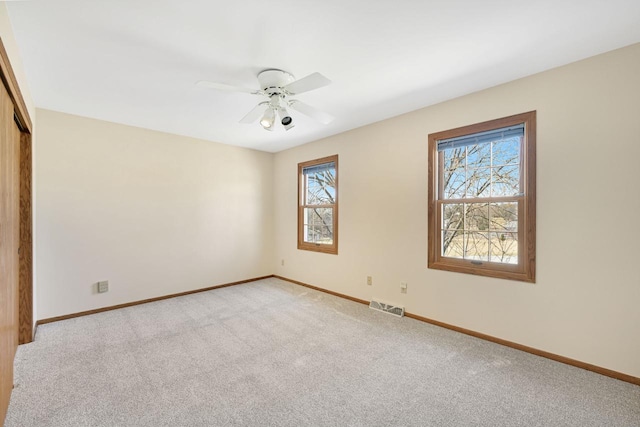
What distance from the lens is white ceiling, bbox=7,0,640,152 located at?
1.68 metres

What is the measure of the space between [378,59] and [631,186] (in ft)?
6.74

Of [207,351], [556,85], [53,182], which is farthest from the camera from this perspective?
[53,182]

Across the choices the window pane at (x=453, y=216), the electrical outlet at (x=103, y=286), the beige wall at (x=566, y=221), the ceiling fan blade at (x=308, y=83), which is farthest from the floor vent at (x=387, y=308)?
the electrical outlet at (x=103, y=286)

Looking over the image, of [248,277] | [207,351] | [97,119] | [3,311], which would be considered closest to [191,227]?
[248,277]

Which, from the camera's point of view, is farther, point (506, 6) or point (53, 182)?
point (53, 182)

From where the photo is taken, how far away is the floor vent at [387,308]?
3369 mm

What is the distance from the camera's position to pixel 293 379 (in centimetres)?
209

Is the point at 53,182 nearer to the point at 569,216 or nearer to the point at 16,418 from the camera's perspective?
the point at 16,418

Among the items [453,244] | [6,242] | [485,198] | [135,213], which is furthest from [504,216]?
[135,213]

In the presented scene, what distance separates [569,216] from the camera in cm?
229

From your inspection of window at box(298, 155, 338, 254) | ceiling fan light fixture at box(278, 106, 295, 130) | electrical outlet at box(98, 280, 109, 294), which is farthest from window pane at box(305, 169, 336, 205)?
electrical outlet at box(98, 280, 109, 294)

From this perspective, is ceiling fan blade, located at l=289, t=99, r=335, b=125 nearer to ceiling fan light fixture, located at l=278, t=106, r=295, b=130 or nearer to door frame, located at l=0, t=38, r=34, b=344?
ceiling fan light fixture, located at l=278, t=106, r=295, b=130

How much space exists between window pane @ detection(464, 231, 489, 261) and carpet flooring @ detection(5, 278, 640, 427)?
0.80m

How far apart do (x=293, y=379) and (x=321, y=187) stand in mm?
3030
